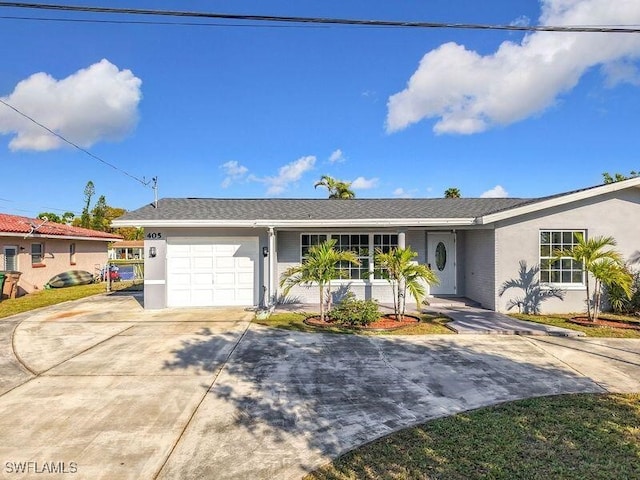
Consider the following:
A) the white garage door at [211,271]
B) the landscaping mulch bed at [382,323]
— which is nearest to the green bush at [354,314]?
the landscaping mulch bed at [382,323]

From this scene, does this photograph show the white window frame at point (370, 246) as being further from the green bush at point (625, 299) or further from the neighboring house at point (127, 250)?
the neighboring house at point (127, 250)

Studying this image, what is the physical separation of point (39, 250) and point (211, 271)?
1251 centimetres

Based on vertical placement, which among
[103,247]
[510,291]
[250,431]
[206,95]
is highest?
[206,95]

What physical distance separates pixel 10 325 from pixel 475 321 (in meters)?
12.0

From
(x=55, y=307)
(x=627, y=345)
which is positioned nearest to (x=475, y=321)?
(x=627, y=345)

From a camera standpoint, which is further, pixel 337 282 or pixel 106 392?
pixel 337 282

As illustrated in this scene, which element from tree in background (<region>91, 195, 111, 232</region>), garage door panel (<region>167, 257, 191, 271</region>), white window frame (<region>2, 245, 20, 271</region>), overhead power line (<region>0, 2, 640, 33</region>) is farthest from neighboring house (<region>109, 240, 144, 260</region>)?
overhead power line (<region>0, 2, 640, 33</region>)

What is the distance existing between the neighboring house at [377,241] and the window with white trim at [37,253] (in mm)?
9586

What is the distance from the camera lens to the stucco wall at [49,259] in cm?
1719

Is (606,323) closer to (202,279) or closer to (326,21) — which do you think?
(326,21)

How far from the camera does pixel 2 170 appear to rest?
23.8 meters

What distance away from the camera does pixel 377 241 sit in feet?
41.5

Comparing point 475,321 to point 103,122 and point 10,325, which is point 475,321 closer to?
point 10,325

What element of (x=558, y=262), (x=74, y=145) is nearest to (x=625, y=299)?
(x=558, y=262)
